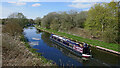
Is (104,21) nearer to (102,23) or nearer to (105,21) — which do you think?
(105,21)

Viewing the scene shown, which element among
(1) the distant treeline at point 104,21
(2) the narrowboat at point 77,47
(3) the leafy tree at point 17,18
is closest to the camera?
(2) the narrowboat at point 77,47

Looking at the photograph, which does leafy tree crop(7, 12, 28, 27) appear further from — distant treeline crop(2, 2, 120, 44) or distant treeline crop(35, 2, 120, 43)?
distant treeline crop(35, 2, 120, 43)

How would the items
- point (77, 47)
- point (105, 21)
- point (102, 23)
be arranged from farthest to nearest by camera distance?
1. point (102, 23)
2. point (105, 21)
3. point (77, 47)

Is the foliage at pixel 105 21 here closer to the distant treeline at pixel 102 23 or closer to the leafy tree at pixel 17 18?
Answer: the distant treeline at pixel 102 23

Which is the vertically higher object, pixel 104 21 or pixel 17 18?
pixel 17 18

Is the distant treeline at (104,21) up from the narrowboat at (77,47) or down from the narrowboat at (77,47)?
up

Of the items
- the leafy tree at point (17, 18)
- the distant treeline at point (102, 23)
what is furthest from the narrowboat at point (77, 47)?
the leafy tree at point (17, 18)

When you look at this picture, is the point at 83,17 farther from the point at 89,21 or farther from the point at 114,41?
the point at 114,41

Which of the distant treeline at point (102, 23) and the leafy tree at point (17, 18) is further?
the leafy tree at point (17, 18)

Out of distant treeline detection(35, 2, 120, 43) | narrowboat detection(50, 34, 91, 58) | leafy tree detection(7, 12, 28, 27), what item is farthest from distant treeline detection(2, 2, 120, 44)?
leafy tree detection(7, 12, 28, 27)

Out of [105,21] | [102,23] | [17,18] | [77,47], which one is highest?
[17,18]

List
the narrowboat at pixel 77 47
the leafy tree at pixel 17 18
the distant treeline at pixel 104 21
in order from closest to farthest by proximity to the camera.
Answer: the narrowboat at pixel 77 47, the distant treeline at pixel 104 21, the leafy tree at pixel 17 18

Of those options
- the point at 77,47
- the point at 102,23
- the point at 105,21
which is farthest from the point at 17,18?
the point at 105,21

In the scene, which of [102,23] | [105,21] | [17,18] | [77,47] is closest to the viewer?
[77,47]
